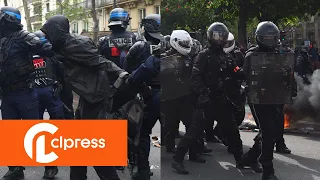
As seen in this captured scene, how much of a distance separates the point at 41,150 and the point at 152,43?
32.4 inches

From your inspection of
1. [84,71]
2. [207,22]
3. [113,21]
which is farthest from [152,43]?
[207,22]

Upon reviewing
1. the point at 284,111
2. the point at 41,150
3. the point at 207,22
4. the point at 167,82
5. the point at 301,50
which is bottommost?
the point at 41,150

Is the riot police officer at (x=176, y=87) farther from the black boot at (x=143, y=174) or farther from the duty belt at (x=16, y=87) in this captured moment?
the duty belt at (x=16, y=87)

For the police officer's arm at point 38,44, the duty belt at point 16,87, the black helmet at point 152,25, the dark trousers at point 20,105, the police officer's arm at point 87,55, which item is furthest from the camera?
the duty belt at point 16,87

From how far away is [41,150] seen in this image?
7.25ft

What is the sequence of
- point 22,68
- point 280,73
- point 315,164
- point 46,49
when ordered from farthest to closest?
point 22,68 → point 46,49 → point 315,164 → point 280,73

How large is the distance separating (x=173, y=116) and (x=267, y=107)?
1.29ft

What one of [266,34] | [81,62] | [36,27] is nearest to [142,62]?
[81,62]

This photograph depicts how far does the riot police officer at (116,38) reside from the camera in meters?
2.04

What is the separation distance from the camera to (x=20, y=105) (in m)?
2.67

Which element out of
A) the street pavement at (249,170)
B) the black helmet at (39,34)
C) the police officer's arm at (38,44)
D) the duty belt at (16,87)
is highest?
the black helmet at (39,34)

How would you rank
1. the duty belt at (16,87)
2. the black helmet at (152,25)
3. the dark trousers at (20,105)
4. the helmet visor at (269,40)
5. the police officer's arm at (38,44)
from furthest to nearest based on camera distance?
the duty belt at (16,87), the dark trousers at (20,105), the police officer's arm at (38,44), the black helmet at (152,25), the helmet visor at (269,40)

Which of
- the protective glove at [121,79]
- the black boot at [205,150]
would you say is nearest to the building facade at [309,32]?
the black boot at [205,150]

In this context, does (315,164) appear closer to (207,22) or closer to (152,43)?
(207,22)
